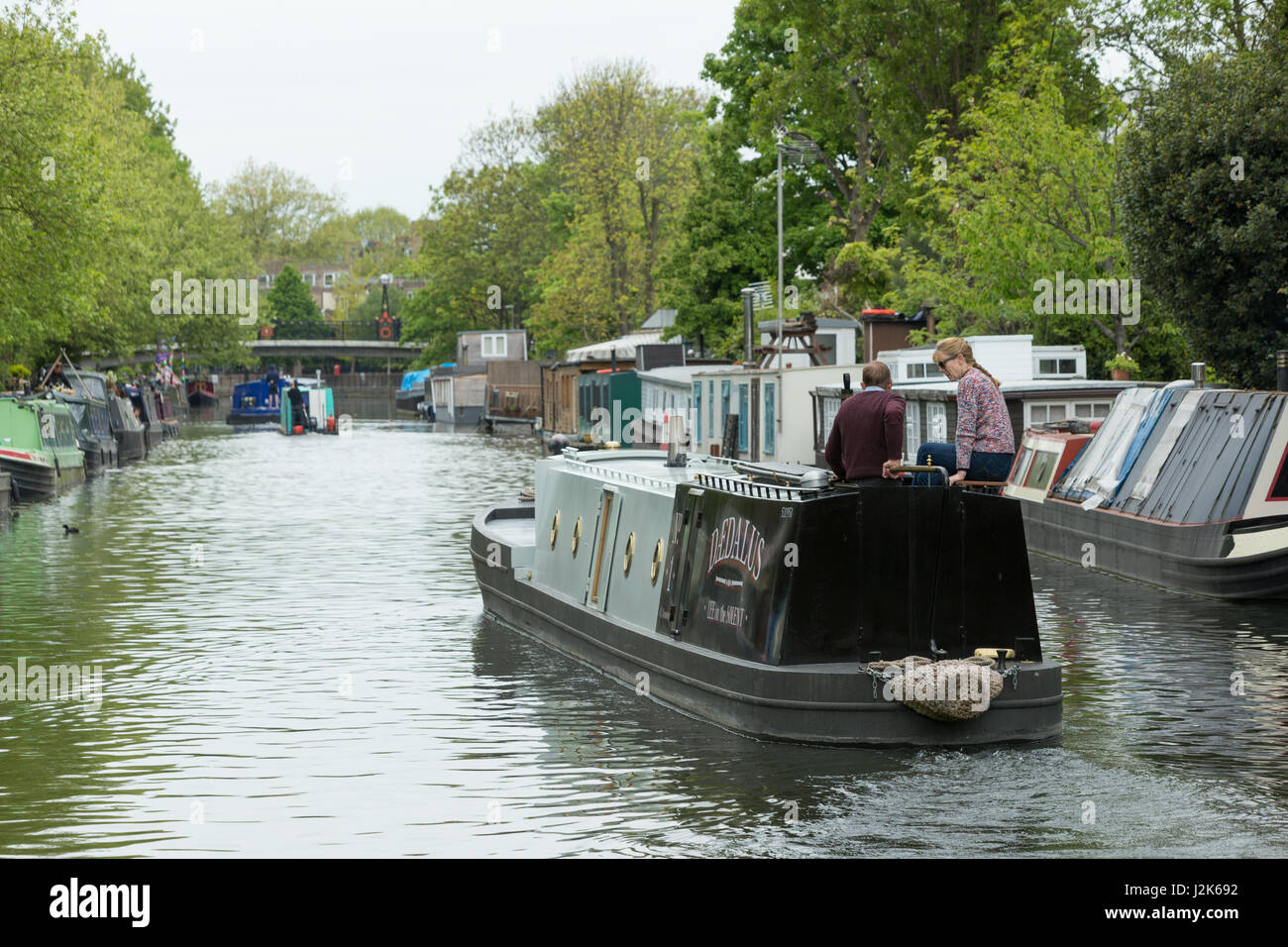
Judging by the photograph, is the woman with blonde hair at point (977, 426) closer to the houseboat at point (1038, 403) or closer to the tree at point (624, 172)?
the houseboat at point (1038, 403)

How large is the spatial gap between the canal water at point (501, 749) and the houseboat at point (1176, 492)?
0.49 m

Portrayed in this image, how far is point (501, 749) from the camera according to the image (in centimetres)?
1302

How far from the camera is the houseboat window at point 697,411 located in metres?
45.9

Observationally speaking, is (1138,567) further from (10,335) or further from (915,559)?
(10,335)

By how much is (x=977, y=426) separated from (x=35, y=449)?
30483 millimetres

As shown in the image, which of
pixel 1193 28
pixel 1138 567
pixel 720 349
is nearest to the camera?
pixel 1138 567

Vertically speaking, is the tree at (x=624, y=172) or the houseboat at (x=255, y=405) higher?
the tree at (x=624, y=172)

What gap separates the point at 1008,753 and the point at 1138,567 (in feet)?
36.0

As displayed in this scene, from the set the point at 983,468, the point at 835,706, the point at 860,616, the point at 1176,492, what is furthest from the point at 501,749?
the point at 1176,492

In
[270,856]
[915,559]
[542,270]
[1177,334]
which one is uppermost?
[542,270]

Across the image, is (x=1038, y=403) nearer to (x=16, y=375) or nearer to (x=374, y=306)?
(x=16, y=375)

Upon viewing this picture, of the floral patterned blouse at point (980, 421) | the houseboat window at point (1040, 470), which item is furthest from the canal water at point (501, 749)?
the houseboat window at point (1040, 470)

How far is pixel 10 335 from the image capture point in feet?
131

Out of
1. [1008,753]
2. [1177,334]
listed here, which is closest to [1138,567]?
[1008,753]
